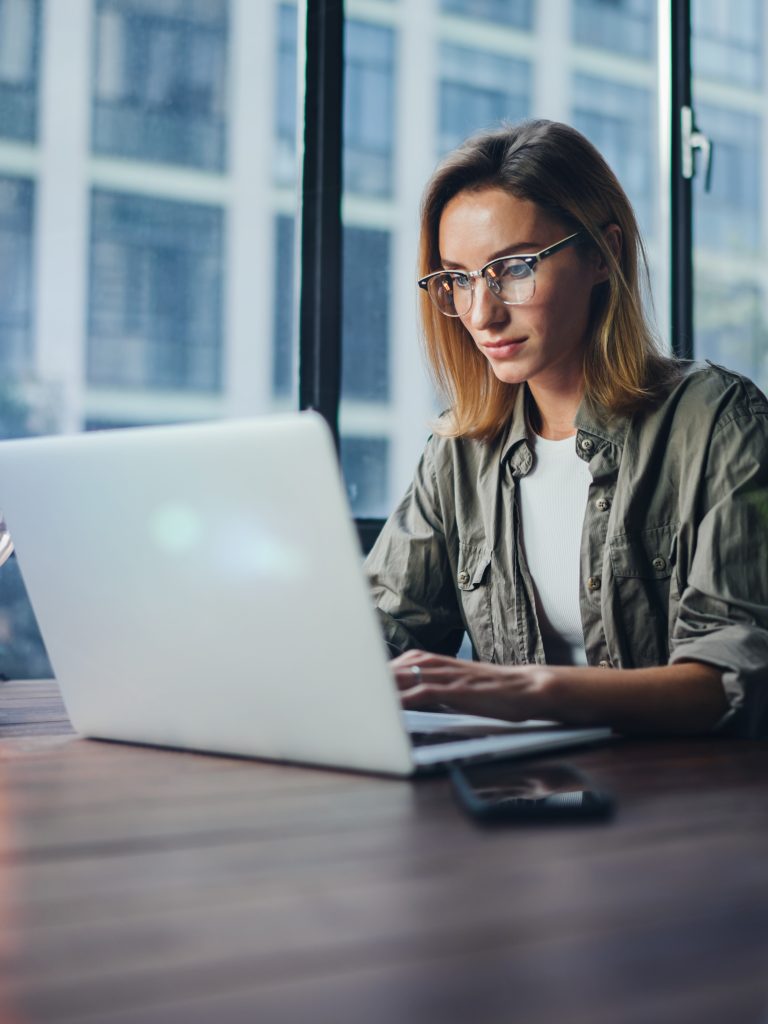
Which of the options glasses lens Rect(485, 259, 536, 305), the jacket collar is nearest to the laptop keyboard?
the jacket collar

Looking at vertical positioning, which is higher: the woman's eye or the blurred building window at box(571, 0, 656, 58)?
the blurred building window at box(571, 0, 656, 58)

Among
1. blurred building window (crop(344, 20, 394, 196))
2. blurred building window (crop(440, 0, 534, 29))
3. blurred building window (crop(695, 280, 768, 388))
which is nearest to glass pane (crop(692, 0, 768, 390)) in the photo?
blurred building window (crop(695, 280, 768, 388))

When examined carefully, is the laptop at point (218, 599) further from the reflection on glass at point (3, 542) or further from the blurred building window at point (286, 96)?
the blurred building window at point (286, 96)

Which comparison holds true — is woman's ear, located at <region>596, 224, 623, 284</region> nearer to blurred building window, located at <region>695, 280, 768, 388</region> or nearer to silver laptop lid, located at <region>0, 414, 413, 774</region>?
silver laptop lid, located at <region>0, 414, 413, 774</region>

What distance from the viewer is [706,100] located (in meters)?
2.97

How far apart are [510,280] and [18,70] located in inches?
47.0

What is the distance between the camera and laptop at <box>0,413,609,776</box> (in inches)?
30.2

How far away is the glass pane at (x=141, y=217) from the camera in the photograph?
212cm

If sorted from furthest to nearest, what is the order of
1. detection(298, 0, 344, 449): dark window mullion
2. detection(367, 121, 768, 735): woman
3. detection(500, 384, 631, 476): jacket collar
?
1. detection(298, 0, 344, 449): dark window mullion
2. detection(500, 384, 631, 476): jacket collar
3. detection(367, 121, 768, 735): woman

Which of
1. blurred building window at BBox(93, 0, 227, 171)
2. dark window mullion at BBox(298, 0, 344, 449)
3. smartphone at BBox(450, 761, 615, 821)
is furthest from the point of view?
dark window mullion at BBox(298, 0, 344, 449)

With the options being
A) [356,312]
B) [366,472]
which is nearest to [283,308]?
[356,312]

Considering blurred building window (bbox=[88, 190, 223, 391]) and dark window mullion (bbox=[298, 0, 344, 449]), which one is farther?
dark window mullion (bbox=[298, 0, 344, 449])

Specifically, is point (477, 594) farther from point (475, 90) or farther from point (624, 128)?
point (624, 128)

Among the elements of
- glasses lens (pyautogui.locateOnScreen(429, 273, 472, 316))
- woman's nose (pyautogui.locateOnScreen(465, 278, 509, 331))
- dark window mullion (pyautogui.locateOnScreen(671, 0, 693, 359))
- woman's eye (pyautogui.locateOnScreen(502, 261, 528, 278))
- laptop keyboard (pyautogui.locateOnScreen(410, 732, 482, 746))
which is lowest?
laptop keyboard (pyautogui.locateOnScreen(410, 732, 482, 746))
